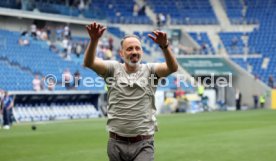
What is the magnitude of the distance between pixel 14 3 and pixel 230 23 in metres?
21.3

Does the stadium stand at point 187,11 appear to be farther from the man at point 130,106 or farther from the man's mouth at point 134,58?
the man's mouth at point 134,58

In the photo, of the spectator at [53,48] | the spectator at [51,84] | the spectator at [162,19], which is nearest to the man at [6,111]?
the spectator at [51,84]

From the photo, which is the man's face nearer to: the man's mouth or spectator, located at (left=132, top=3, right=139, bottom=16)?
the man's mouth

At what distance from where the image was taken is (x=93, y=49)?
7.25 meters

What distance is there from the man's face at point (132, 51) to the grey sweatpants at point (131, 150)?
0.94 meters

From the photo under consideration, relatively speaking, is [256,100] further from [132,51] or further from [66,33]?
[132,51]

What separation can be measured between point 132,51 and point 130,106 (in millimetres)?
659

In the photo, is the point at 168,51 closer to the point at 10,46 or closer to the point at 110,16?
the point at 10,46

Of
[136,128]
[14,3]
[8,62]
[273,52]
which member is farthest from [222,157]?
[273,52]

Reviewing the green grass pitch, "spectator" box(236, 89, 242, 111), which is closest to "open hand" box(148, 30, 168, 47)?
the green grass pitch

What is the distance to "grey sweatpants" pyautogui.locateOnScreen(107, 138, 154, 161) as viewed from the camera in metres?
7.64

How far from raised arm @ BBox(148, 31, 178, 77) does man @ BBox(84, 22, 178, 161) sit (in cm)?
1

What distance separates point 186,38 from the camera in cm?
5934

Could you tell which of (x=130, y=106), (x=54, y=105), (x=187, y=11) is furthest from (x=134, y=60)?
(x=187, y=11)
